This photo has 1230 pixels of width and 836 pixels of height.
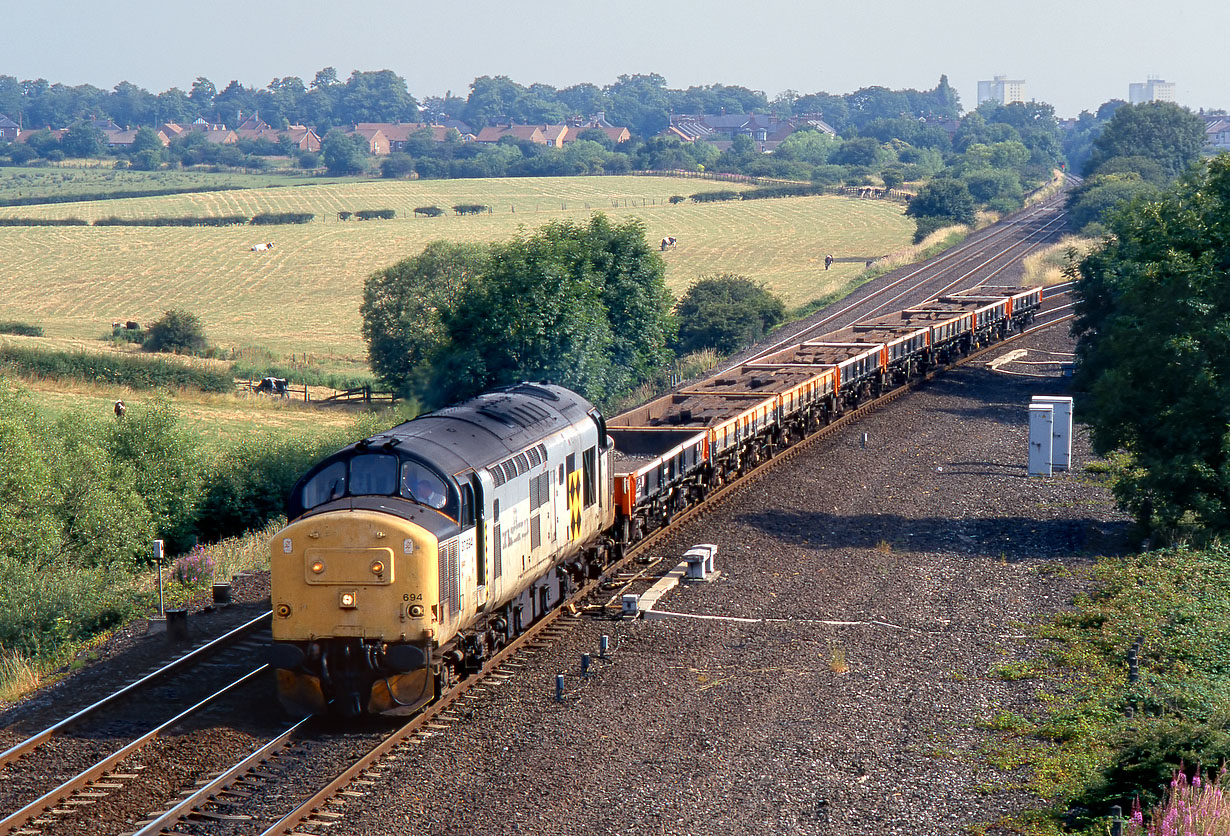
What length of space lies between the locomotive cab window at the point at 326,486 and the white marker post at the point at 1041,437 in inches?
789

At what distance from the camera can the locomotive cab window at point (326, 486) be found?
51.5 feet

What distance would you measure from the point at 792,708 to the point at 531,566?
4482 mm

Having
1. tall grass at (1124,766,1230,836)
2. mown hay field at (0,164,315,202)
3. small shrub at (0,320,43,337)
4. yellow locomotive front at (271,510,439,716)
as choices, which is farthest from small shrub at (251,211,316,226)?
tall grass at (1124,766,1230,836)

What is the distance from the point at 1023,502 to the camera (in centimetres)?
2834

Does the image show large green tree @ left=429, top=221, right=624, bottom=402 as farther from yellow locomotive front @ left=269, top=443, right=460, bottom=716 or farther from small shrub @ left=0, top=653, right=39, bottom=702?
yellow locomotive front @ left=269, top=443, right=460, bottom=716

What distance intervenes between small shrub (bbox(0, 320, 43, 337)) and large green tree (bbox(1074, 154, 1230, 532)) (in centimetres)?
6165

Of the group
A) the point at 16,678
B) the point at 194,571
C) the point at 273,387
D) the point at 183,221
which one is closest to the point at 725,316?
the point at 273,387

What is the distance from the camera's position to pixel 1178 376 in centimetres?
2469

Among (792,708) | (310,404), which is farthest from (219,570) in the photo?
(310,404)

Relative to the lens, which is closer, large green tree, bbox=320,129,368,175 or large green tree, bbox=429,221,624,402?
large green tree, bbox=429,221,624,402

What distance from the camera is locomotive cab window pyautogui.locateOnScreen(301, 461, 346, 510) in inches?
618

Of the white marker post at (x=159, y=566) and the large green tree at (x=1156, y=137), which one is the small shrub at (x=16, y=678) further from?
the large green tree at (x=1156, y=137)

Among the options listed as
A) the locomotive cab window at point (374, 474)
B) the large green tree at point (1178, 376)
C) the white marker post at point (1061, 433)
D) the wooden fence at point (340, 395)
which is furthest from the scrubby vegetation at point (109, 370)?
the locomotive cab window at point (374, 474)

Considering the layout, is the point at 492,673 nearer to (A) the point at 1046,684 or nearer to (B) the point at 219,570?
(A) the point at 1046,684
